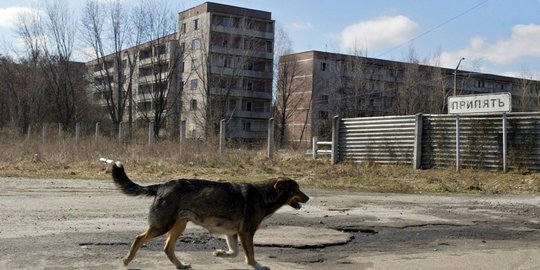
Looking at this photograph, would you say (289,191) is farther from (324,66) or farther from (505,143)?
(324,66)

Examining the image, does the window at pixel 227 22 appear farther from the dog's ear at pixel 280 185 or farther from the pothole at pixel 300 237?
the dog's ear at pixel 280 185

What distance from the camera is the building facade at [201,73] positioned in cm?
6625

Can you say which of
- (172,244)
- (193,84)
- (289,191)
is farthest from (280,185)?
(193,84)

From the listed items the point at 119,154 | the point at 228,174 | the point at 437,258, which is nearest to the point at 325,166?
the point at 228,174

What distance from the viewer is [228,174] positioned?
67.9 feet

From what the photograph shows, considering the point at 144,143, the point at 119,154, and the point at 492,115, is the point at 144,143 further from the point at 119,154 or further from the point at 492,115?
the point at 492,115

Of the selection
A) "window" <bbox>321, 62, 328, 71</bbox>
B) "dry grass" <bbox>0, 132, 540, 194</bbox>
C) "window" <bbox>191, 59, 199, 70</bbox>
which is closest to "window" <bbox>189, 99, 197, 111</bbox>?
"window" <bbox>191, 59, 199, 70</bbox>

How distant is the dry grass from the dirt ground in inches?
158

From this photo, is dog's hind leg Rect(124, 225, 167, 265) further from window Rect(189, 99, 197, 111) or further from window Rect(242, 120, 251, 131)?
window Rect(242, 120, 251, 131)

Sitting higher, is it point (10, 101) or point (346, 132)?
point (10, 101)

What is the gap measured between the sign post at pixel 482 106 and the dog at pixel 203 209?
15.5 metres

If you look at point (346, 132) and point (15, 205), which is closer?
point (15, 205)

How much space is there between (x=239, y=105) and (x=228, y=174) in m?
72.3

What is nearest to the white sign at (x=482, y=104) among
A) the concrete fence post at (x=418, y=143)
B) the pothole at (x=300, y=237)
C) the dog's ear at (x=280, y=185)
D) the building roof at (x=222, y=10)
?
the concrete fence post at (x=418, y=143)
